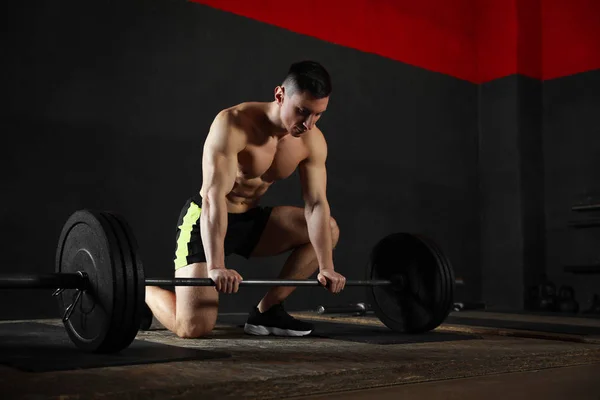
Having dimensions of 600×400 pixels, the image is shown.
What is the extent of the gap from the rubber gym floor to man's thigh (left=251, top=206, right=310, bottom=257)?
1.31 ft

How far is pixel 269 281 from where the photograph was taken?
239cm

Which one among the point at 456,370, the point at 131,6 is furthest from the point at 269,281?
the point at 131,6

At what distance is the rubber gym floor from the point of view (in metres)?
1.57

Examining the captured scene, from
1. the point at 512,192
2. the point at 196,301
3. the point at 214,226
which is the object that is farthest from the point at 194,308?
the point at 512,192

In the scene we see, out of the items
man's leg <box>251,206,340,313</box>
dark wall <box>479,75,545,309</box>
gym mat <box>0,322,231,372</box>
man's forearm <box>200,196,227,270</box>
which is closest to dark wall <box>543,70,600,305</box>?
dark wall <box>479,75,545,309</box>

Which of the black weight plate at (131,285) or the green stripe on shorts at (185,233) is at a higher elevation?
the green stripe on shorts at (185,233)

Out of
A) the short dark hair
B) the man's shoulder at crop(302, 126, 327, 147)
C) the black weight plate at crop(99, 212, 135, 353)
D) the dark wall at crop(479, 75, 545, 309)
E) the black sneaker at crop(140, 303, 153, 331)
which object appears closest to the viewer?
the black weight plate at crop(99, 212, 135, 353)

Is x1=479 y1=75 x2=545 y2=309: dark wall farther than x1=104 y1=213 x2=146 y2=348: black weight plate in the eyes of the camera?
Yes

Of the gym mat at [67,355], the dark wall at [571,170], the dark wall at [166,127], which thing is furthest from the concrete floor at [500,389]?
the dark wall at [571,170]

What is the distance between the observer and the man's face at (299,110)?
2408mm

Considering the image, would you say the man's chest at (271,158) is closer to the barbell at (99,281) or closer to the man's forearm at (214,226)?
the man's forearm at (214,226)

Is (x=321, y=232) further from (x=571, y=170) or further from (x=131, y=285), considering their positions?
(x=571, y=170)

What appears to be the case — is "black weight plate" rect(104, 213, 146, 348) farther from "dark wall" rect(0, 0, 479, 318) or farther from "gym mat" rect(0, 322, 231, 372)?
"dark wall" rect(0, 0, 479, 318)

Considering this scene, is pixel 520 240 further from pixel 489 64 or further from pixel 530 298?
pixel 489 64
